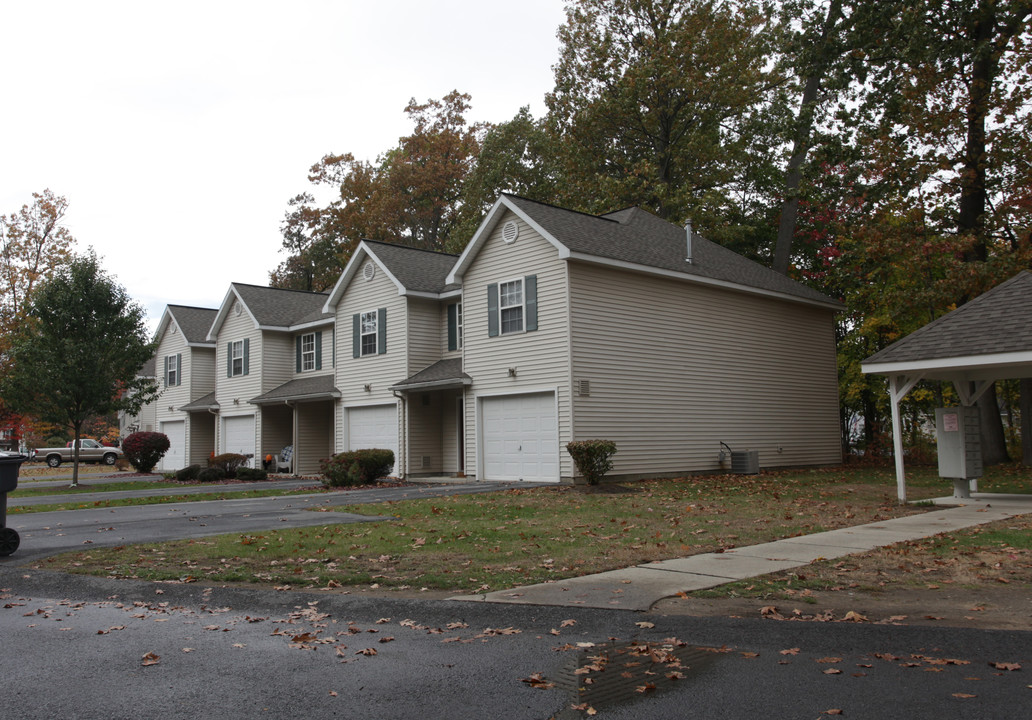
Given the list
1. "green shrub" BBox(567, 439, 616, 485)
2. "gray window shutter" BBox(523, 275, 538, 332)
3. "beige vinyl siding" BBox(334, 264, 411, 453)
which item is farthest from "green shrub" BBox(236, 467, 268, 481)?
"green shrub" BBox(567, 439, 616, 485)

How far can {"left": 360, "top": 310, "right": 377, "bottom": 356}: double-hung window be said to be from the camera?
86.1 feet

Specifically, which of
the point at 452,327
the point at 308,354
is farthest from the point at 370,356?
the point at 308,354

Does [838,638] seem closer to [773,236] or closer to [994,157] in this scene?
[994,157]

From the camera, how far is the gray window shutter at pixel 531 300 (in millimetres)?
20547

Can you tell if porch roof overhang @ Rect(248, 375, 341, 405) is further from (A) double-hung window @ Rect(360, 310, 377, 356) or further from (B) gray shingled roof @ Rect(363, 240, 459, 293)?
(B) gray shingled roof @ Rect(363, 240, 459, 293)

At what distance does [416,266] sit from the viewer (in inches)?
1048

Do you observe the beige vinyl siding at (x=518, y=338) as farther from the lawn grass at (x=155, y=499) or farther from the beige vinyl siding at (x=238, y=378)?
the beige vinyl siding at (x=238, y=378)

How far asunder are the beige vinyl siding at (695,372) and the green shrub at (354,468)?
233 inches

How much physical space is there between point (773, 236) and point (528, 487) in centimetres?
2119

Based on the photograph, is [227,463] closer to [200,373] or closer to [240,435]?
[240,435]

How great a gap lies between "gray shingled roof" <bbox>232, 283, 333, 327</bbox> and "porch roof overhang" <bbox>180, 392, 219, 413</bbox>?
498 centimetres

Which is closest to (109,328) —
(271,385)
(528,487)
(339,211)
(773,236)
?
(271,385)

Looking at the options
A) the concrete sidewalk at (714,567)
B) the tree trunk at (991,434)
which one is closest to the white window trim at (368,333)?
the concrete sidewalk at (714,567)

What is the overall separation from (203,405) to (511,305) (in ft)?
64.4
